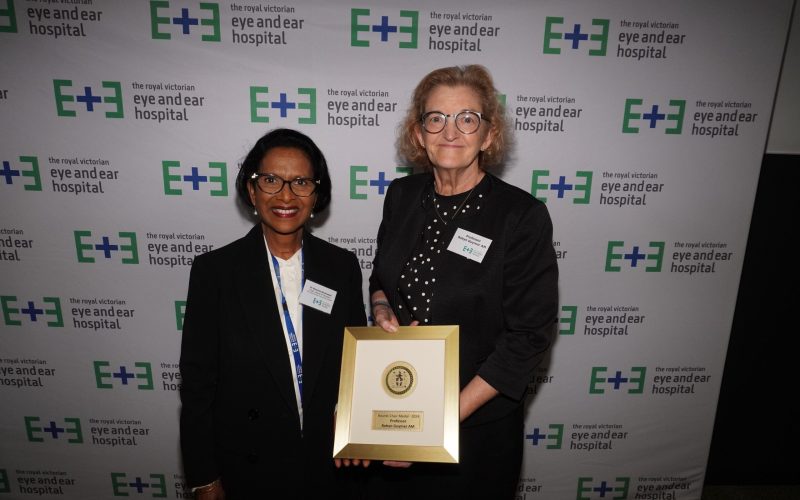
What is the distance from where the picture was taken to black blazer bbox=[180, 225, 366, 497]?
1576 mm

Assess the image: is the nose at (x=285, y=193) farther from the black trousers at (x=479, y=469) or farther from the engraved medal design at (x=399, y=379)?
the black trousers at (x=479, y=469)

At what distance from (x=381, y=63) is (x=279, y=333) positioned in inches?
60.0

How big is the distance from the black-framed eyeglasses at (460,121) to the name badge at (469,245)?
37cm

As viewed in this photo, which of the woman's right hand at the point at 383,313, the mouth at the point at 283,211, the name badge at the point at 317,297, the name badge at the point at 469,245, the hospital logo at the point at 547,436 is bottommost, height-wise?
the hospital logo at the point at 547,436

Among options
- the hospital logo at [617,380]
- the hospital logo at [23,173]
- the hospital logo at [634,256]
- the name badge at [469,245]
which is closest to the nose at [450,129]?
the name badge at [469,245]

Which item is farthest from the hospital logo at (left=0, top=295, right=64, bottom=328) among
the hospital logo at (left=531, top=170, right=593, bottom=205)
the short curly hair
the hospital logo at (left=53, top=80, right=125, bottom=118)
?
the hospital logo at (left=531, top=170, right=593, bottom=205)

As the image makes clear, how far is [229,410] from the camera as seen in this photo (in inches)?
64.1

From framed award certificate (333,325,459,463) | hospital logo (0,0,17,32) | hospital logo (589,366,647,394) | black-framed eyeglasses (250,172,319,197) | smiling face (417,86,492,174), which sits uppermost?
hospital logo (0,0,17,32)

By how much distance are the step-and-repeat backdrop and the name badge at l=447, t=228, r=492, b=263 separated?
977 mm

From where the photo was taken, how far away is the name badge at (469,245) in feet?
4.93

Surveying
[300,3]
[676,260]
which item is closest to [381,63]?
[300,3]

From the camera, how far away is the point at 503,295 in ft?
4.97

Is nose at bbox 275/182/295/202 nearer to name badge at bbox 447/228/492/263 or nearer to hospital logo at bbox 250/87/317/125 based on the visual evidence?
name badge at bbox 447/228/492/263

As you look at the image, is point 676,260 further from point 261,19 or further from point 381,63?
point 261,19
